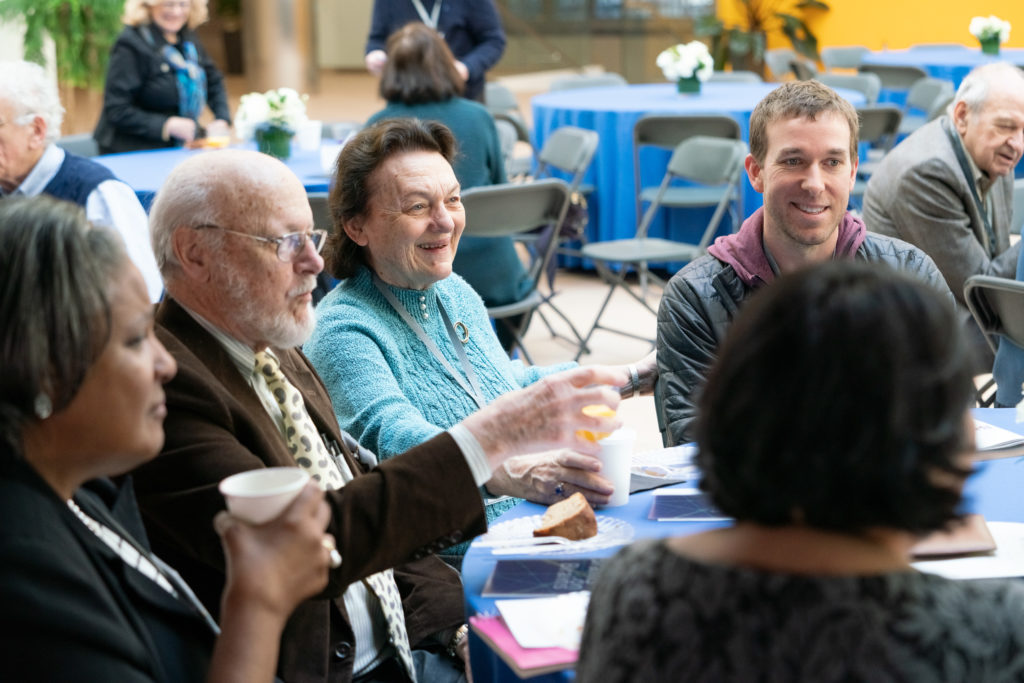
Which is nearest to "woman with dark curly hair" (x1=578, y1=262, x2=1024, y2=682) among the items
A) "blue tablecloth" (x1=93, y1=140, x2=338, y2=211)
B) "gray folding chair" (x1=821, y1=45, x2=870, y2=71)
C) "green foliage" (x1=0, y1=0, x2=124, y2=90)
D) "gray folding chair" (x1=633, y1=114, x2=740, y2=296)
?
"blue tablecloth" (x1=93, y1=140, x2=338, y2=211)

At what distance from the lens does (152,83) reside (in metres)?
6.25

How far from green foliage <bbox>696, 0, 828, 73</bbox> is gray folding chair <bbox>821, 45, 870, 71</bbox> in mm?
1877

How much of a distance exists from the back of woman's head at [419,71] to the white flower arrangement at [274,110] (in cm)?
43

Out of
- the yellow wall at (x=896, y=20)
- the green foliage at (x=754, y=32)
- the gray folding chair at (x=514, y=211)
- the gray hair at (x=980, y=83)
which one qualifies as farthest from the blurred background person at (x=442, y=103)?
the yellow wall at (x=896, y=20)

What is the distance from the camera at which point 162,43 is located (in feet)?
20.5

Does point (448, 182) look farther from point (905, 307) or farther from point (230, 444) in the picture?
point (905, 307)

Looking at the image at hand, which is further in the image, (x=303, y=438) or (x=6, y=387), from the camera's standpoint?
(x=303, y=438)

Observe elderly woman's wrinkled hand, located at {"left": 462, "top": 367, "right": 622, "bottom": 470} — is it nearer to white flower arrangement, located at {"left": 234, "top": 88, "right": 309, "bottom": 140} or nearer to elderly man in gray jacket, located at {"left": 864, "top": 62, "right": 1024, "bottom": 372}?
elderly man in gray jacket, located at {"left": 864, "top": 62, "right": 1024, "bottom": 372}

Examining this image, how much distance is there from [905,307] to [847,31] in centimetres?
1370

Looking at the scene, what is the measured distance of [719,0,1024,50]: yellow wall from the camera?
12352mm

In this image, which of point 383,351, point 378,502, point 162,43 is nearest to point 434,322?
point 383,351

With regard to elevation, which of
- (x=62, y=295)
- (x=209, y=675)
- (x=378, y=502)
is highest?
(x=62, y=295)

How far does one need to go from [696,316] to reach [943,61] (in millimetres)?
8324

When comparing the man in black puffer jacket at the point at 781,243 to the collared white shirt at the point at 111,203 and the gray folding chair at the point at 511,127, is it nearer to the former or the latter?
the collared white shirt at the point at 111,203
